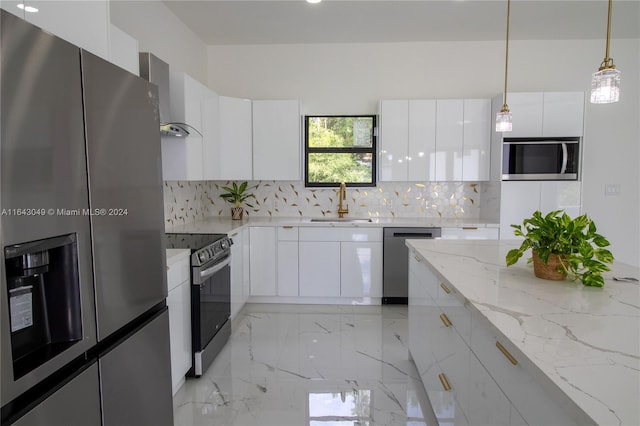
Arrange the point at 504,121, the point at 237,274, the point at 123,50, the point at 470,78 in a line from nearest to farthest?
the point at 123,50
the point at 504,121
the point at 237,274
the point at 470,78

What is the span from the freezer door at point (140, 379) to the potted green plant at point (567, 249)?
166 centimetres

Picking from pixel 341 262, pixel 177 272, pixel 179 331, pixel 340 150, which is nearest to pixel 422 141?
pixel 340 150

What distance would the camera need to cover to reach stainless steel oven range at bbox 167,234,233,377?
8.24ft

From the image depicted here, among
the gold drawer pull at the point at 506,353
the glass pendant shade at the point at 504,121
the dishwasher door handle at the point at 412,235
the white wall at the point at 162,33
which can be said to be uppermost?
the white wall at the point at 162,33

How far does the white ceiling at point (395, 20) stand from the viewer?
11.1 feet

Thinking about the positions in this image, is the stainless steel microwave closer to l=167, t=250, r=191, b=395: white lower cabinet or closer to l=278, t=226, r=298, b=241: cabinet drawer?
l=278, t=226, r=298, b=241: cabinet drawer

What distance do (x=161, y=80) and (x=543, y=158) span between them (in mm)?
3435

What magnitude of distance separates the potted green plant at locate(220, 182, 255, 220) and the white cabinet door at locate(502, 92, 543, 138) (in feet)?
9.27

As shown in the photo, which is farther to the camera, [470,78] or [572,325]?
[470,78]

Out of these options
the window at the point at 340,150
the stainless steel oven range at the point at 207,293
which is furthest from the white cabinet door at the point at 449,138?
the stainless steel oven range at the point at 207,293

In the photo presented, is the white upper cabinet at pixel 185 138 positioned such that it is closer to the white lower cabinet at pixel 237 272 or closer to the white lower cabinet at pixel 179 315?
the white lower cabinet at pixel 237 272

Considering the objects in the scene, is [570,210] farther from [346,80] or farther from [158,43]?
[158,43]

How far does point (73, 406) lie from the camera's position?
1093mm

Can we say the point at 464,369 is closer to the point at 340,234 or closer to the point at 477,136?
the point at 340,234
